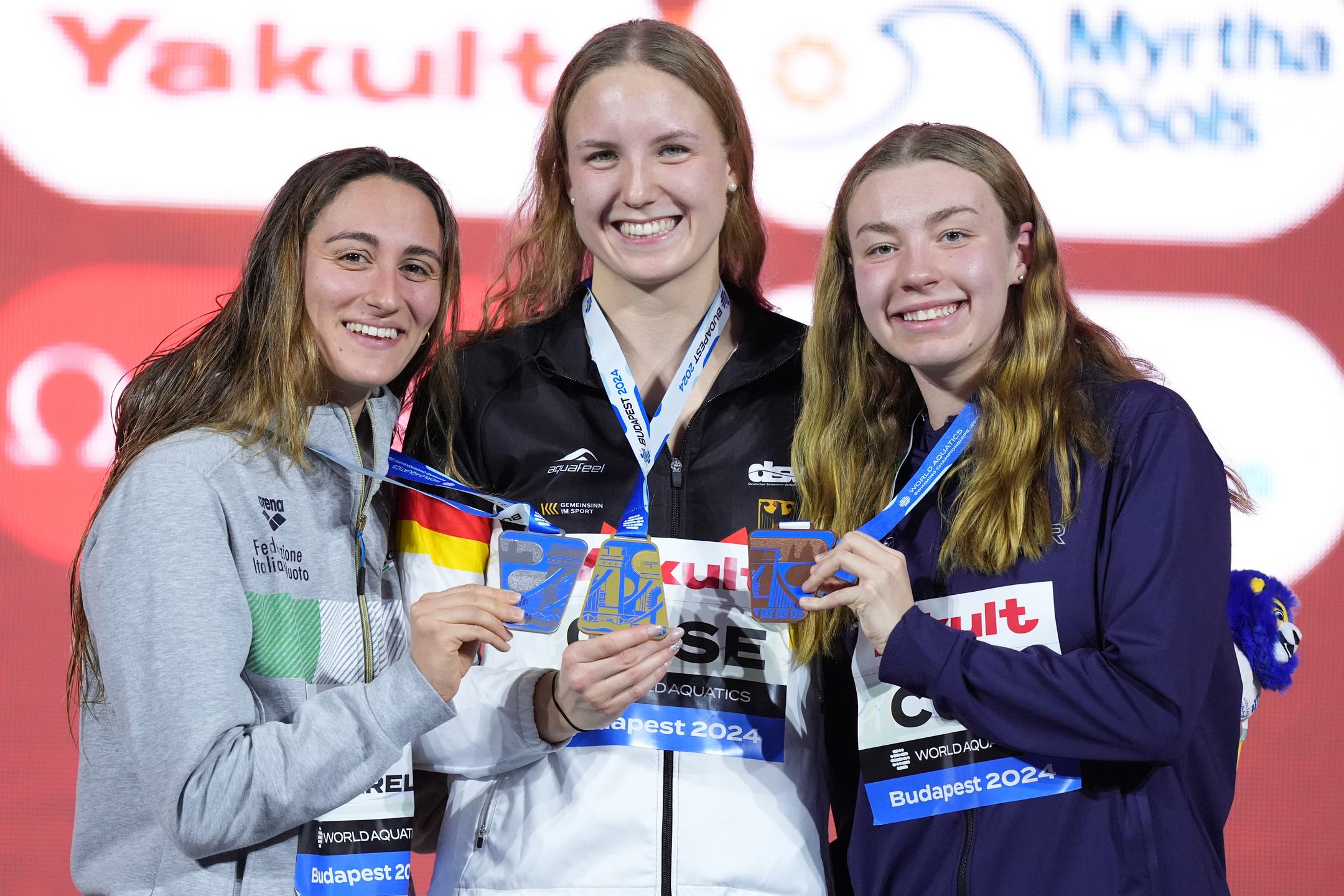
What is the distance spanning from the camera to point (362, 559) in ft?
5.58

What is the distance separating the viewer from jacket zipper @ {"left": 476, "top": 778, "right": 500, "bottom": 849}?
1.70 m

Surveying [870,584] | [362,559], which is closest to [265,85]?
[362,559]

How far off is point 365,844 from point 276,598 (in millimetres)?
352

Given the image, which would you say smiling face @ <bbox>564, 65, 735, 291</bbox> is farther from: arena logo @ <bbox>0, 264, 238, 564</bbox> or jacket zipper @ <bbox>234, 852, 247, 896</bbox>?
arena logo @ <bbox>0, 264, 238, 564</bbox>

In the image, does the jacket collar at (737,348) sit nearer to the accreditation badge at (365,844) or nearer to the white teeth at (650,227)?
the white teeth at (650,227)

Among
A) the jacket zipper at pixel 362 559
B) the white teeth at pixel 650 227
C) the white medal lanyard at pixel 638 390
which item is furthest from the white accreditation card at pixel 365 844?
the white teeth at pixel 650 227

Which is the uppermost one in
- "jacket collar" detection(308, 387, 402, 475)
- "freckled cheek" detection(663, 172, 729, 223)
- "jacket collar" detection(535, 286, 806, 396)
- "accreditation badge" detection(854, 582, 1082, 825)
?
"freckled cheek" detection(663, 172, 729, 223)

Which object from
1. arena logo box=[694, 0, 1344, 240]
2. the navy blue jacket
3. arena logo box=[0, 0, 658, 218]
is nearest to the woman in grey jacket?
the navy blue jacket

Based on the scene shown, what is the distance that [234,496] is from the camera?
1533mm

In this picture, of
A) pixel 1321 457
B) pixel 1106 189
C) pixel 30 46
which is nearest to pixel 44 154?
pixel 30 46

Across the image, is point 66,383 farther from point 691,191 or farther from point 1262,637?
point 1262,637

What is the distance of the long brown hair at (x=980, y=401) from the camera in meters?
1.60

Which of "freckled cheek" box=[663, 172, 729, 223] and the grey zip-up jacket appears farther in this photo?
"freckled cheek" box=[663, 172, 729, 223]

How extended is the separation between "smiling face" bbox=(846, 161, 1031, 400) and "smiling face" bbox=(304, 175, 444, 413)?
0.65m
